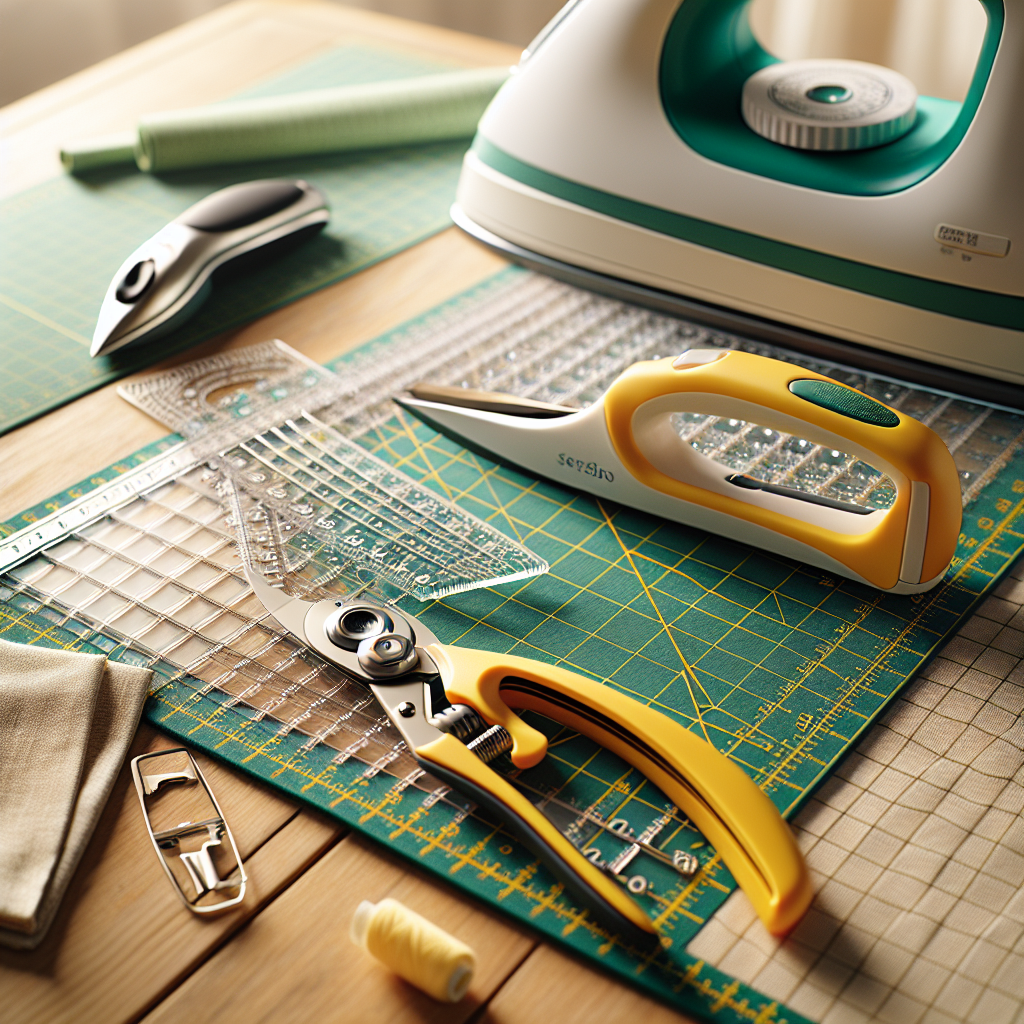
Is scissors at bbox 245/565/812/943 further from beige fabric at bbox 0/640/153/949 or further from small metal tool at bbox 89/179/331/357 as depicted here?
small metal tool at bbox 89/179/331/357

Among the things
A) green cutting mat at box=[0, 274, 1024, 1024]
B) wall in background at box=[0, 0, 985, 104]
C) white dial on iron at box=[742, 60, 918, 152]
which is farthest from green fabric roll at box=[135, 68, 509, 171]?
wall in background at box=[0, 0, 985, 104]

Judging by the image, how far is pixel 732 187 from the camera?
0.94 m

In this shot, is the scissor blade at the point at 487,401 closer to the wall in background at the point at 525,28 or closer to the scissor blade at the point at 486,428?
the scissor blade at the point at 486,428

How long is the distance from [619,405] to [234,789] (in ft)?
1.21

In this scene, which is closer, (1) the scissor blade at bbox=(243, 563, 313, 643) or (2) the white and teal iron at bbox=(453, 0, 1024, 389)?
(1) the scissor blade at bbox=(243, 563, 313, 643)

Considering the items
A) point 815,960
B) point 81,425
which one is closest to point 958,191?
point 815,960

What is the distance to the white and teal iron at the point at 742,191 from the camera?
841 millimetres

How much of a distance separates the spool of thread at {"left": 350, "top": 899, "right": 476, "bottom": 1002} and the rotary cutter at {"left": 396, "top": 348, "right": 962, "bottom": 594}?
0.37 meters

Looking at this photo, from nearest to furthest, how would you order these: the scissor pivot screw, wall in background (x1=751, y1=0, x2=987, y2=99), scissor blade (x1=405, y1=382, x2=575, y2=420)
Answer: the scissor pivot screw
scissor blade (x1=405, y1=382, x2=575, y2=420)
wall in background (x1=751, y1=0, x2=987, y2=99)

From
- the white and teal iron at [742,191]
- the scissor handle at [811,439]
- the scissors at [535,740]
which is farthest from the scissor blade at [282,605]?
the white and teal iron at [742,191]

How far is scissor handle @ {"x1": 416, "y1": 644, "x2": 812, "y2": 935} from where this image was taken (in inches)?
19.5

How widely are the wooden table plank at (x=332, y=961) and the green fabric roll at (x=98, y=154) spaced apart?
103cm

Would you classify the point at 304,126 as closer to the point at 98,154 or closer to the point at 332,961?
the point at 98,154

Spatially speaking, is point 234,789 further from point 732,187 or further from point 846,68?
point 846,68
